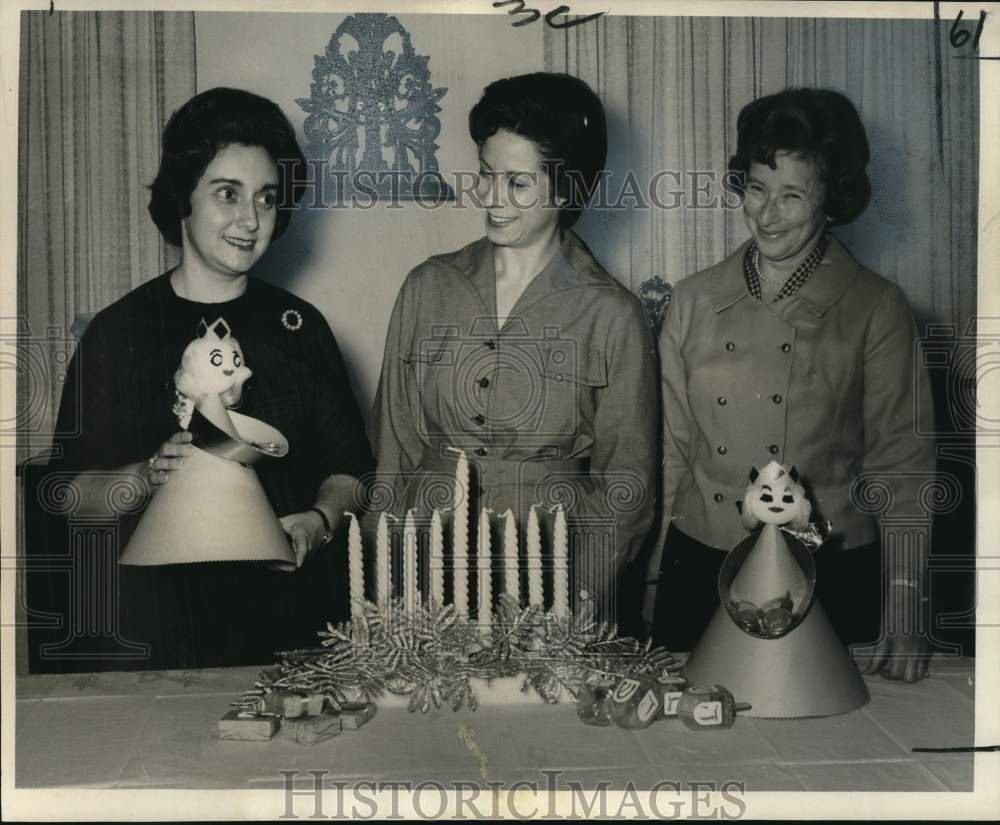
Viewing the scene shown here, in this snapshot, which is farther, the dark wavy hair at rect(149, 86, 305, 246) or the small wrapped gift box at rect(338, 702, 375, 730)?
the dark wavy hair at rect(149, 86, 305, 246)

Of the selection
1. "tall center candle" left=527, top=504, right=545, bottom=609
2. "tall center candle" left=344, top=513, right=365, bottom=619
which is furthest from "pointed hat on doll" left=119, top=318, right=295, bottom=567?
"tall center candle" left=527, top=504, right=545, bottom=609

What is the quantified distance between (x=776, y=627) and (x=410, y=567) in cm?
67

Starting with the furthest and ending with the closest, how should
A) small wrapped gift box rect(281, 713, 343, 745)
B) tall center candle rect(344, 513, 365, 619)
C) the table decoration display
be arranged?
tall center candle rect(344, 513, 365, 619) → the table decoration display → small wrapped gift box rect(281, 713, 343, 745)

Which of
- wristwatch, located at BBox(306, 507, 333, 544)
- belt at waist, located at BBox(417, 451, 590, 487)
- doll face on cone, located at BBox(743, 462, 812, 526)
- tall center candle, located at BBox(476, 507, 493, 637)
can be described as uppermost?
belt at waist, located at BBox(417, 451, 590, 487)

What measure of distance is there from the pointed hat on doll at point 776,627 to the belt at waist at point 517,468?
34 cm

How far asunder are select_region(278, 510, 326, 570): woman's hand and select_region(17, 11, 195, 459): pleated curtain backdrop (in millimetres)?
494

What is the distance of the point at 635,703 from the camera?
2.42m

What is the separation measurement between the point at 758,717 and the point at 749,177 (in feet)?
3.26

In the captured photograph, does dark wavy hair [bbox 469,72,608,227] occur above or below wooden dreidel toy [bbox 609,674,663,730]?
above

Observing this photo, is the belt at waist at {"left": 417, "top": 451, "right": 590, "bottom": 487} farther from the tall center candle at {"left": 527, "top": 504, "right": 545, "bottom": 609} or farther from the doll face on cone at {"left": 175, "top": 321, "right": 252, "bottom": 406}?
the doll face on cone at {"left": 175, "top": 321, "right": 252, "bottom": 406}

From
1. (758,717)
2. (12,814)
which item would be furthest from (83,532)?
(758,717)

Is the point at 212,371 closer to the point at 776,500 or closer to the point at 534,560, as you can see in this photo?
the point at 534,560

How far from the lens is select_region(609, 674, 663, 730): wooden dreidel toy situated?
2.42 m

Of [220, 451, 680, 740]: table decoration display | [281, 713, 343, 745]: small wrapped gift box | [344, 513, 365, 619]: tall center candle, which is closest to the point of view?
[281, 713, 343, 745]: small wrapped gift box
